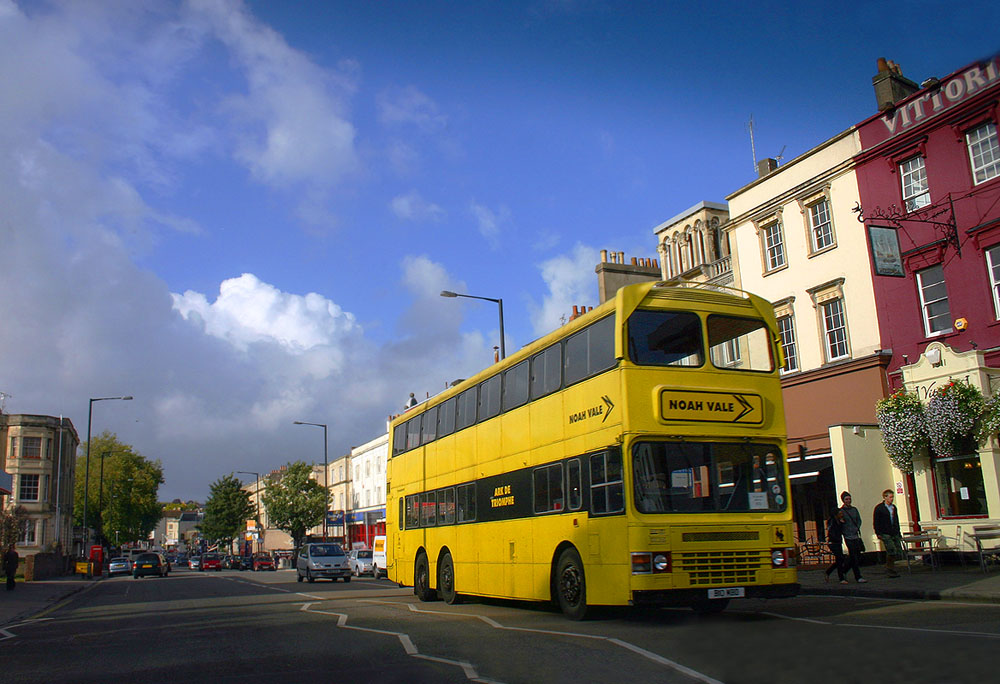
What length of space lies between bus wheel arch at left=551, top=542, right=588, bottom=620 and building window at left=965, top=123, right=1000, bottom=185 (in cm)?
1466

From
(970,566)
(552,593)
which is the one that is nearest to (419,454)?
(552,593)

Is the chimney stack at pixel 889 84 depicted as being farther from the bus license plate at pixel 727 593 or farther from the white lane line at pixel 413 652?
the white lane line at pixel 413 652

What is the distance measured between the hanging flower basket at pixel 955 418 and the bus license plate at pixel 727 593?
1062 cm

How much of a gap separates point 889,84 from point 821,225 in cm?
429

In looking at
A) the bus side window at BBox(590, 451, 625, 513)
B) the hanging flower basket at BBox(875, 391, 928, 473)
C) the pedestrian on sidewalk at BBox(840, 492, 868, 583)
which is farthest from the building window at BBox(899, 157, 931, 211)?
the bus side window at BBox(590, 451, 625, 513)

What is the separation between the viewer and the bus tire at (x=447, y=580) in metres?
17.9

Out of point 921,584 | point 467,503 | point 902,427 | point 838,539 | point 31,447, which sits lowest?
point 921,584

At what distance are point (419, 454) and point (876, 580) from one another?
34.8 ft

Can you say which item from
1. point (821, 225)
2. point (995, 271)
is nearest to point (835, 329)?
point (821, 225)

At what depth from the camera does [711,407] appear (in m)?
11.9

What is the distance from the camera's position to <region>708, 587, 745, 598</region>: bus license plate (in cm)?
1129

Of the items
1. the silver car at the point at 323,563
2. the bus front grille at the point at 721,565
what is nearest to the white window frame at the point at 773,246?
the bus front grille at the point at 721,565

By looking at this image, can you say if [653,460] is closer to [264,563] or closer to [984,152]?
[984,152]

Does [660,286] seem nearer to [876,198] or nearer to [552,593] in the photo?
[552,593]
